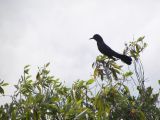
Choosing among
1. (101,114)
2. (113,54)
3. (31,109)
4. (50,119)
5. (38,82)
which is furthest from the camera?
(113,54)

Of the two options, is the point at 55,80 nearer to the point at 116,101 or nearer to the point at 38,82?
the point at 38,82

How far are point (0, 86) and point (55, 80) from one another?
1.39 meters

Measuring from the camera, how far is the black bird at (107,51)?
441 inches

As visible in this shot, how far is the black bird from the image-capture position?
36.8 feet

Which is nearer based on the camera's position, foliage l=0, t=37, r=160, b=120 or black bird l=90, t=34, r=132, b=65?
foliage l=0, t=37, r=160, b=120

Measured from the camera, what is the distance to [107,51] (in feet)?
41.1

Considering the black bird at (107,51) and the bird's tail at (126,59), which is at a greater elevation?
the black bird at (107,51)

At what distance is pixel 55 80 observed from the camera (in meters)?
9.00

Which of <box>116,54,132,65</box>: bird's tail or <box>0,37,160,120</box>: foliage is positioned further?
<box>116,54,132,65</box>: bird's tail

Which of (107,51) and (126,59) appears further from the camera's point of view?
(107,51)

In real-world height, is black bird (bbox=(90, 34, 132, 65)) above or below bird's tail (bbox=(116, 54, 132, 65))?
above

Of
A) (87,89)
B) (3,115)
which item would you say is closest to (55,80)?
(87,89)

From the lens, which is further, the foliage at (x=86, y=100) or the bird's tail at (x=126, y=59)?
the bird's tail at (x=126, y=59)

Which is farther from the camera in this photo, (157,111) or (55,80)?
(157,111)
